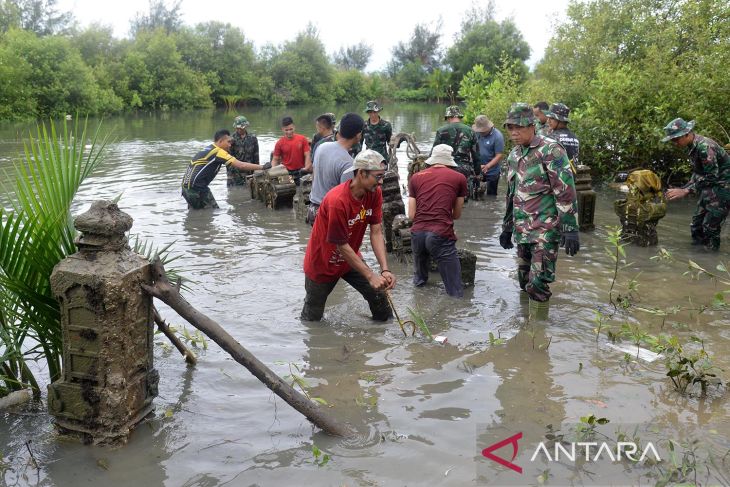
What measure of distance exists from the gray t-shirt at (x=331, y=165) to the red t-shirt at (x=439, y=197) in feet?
2.74

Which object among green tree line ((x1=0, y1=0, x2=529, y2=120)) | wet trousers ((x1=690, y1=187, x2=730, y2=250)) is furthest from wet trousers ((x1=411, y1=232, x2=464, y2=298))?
green tree line ((x1=0, y1=0, x2=529, y2=120))

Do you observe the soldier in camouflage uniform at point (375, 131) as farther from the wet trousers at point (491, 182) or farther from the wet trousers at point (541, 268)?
the wet trousers at point (541, 268)

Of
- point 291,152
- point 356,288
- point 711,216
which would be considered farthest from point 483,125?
point 356,288

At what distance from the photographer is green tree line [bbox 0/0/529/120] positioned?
118 feet

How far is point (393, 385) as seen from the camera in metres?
4.51

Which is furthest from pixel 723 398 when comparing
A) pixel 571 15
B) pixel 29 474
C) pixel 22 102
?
pixel 22 102

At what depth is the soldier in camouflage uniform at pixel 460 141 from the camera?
33.3 ft

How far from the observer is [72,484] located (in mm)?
3312

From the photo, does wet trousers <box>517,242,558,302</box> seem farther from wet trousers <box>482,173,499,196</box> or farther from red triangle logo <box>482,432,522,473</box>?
wet trousers <box>482,173,499,196</box>

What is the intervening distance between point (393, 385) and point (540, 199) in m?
2.30

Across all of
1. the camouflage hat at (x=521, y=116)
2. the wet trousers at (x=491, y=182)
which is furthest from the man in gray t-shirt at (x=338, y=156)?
the wet trousers at (x=491, y=182)

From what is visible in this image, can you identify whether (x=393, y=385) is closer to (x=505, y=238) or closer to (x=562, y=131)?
(x=505, y=238)

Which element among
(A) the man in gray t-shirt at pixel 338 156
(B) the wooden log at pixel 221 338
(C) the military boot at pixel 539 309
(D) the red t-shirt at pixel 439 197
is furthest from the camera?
(A) the man in gray t-shirt at pixel 338 156

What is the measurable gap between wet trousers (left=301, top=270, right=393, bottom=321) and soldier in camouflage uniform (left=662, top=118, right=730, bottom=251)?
14.1 ft
